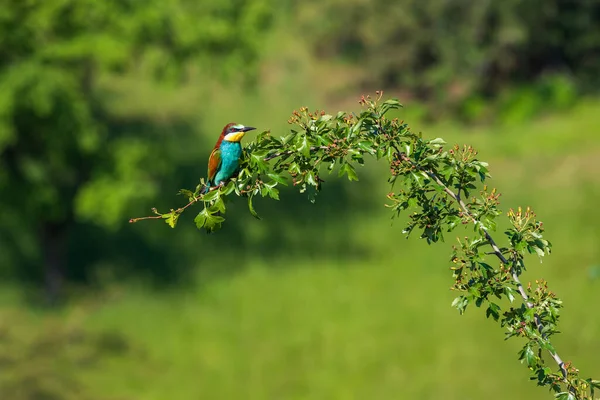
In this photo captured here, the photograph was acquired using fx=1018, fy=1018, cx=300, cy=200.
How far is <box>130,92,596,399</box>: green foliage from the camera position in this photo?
598 centimetres

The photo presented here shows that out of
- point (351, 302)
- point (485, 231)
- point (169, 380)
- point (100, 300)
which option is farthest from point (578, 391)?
point (100, 300)

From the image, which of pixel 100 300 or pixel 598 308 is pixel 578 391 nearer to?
pixel 598 308

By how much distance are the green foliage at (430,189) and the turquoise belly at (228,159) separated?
1037mm

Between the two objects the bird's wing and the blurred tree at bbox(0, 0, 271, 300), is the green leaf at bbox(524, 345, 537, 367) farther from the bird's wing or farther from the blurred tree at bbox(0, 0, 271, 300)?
the blurred tree at bbox(0, 0, 271, 300)

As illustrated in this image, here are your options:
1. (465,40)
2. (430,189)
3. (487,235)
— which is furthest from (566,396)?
(465,40)

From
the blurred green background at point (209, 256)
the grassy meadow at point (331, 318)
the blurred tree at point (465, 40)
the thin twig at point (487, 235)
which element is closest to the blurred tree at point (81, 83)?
the blurred green background at point (209, 256)

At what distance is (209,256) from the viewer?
24375 mm

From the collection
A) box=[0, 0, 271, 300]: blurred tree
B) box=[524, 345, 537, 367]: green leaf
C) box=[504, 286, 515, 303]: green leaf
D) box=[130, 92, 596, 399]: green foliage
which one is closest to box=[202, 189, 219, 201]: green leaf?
box=[130, 92, 596, 399]: green foliage

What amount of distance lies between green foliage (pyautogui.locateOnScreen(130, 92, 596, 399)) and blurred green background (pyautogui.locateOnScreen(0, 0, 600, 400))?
11.0 meters

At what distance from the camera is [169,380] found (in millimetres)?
17969

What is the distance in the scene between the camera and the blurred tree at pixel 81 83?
1859 cm

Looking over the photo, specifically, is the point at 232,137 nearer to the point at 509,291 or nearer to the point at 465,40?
the point at 509,291

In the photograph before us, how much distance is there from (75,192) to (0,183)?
2080mm

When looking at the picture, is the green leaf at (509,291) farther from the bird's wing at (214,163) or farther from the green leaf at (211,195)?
the bird's wing at (214,163)
